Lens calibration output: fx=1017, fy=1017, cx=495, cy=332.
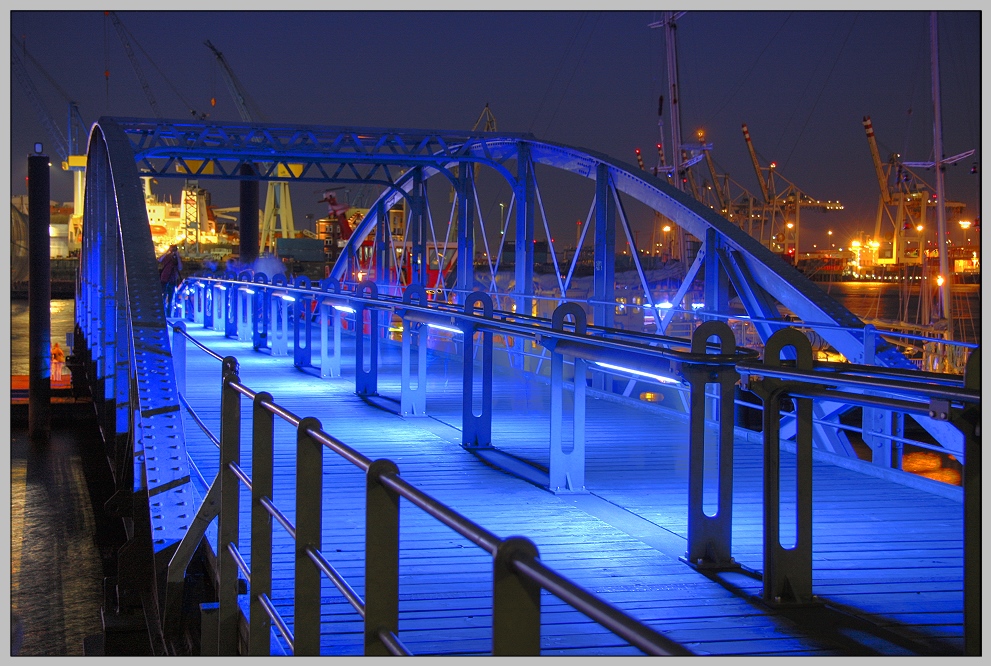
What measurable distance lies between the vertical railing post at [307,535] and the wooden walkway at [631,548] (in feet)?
1.50

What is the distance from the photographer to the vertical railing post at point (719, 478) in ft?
16.1

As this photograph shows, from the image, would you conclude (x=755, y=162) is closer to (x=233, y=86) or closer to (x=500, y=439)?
(x=233, y=86)

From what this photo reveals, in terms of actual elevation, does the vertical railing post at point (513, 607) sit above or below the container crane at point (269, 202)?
below

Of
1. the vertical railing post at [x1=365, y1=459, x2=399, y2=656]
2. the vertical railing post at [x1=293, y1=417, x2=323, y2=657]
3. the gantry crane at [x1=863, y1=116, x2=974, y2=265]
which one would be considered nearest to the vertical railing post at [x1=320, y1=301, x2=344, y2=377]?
the vertical railing post at [x1=293, y1=417, x2=323, y2=657]

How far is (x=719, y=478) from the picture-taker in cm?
496

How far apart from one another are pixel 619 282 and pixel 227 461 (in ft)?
215

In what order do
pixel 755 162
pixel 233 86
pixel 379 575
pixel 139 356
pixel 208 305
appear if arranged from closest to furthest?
1. pixel 379 575
2. pixel 139 356
3. pixel 208 305
4. pixel 233 86
5. pixel 755 162

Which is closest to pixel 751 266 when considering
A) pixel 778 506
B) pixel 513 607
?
pixel 778 506

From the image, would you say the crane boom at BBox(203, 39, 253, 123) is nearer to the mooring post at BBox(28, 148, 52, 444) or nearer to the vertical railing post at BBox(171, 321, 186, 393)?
the mooring post at BBox(28, 148, 52, 444)

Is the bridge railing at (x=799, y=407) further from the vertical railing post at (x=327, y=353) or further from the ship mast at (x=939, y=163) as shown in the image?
the ship mast at (x=939, y=163)

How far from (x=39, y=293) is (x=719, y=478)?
74.8 feet

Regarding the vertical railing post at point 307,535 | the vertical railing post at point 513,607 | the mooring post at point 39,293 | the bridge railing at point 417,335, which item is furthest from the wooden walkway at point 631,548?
the mooring post at point 39,293

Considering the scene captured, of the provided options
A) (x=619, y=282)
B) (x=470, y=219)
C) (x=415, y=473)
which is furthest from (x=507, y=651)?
(x=619, y=282)

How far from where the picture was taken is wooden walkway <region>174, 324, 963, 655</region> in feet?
13.1
